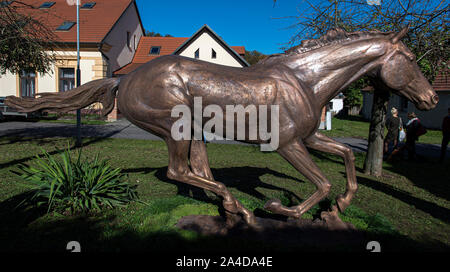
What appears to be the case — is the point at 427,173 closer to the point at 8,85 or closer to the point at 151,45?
the point at 151,45

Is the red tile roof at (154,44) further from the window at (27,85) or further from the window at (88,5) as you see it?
the window at (27,85)

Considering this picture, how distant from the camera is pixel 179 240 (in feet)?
10.0

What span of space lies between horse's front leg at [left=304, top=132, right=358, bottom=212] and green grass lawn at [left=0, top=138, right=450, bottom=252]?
1.66 ft

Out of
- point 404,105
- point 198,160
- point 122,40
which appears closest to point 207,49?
point 122,40

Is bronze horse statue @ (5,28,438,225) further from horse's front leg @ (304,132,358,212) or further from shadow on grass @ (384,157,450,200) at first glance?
shadow on grass @ (384,157,450,200)

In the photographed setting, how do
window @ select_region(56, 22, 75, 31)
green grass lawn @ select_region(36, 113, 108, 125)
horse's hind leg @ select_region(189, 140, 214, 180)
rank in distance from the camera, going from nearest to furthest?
horse's hind leg @ select_region(189, 140, 214, 180) < green grass lawn @ select_region(36, 113, 108, 125) < window @ select_region(56, 22, 75, 31)

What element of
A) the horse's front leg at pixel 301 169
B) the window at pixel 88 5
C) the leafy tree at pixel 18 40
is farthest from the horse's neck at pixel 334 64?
the window at pixel 88 5

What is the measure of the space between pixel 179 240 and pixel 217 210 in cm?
92

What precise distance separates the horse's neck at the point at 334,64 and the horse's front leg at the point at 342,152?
42cm

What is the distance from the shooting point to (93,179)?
411cm

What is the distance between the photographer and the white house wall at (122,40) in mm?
20016

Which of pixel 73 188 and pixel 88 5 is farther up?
pixel 88 5

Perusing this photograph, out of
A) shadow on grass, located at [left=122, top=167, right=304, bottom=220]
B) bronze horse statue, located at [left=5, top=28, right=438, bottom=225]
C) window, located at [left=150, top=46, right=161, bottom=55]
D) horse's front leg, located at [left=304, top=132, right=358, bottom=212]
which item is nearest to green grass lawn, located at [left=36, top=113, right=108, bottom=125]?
window, located at [left=150, top=46, right=161, bottom=55]

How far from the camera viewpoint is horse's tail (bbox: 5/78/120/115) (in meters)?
3.14
